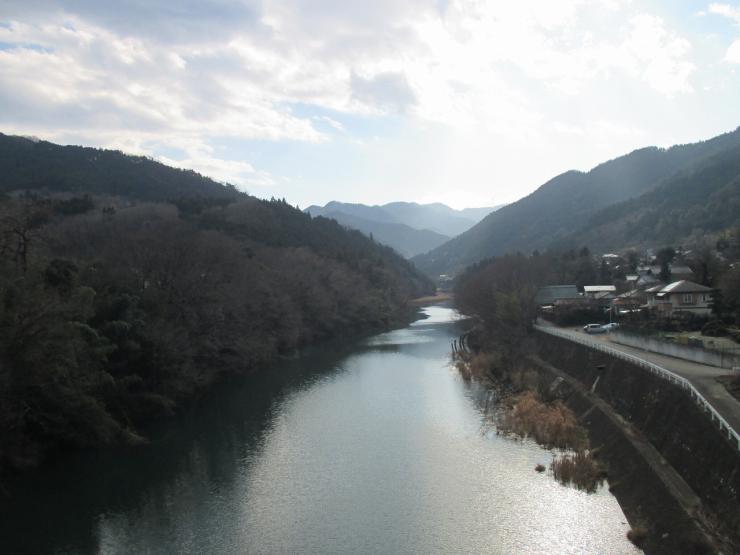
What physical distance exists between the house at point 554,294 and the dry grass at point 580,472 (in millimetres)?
38495

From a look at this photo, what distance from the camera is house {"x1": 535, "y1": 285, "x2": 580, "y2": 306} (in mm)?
55578

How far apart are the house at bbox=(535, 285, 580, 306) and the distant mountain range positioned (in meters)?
32.6

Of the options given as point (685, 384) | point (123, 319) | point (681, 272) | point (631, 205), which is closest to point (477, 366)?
point (685, 384)

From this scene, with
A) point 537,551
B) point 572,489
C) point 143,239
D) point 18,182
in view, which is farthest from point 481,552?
point 18,182

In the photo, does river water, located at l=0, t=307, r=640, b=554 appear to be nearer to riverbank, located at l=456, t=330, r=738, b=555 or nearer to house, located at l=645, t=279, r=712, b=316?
riverbank, located at l=456, t=330, r=738, b=555

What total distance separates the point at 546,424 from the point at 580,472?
4742 millimetres

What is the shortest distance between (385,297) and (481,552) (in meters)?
71.8

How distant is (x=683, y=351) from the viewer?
76.0ft

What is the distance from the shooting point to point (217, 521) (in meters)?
15.6

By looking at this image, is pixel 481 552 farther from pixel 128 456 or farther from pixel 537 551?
pixel 128 456

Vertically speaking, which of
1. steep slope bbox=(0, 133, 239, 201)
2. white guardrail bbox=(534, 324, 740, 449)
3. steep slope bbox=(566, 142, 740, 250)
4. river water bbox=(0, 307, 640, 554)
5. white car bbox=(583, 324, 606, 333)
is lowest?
river water bbox=(0, 307, 640, 554)

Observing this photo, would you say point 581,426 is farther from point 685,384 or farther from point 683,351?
point 685,384

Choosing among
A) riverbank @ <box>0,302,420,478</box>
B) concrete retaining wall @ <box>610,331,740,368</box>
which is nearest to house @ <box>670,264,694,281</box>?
concrete retaining wall @ <box>610,331,740,368</box>

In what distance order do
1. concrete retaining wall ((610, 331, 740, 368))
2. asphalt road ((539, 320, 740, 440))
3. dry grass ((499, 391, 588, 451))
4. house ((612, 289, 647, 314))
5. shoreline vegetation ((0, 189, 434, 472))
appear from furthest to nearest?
1. house ((612, 289, 647, 314))
2. dry grass ((499, 391, 588, 451))
3. concrete retaining wall ((610, 331, 740, 368))
4. shoreline vegetation ((0, 189, 434, 472))
5. asphalt road ((539, 320, 740, 440))
